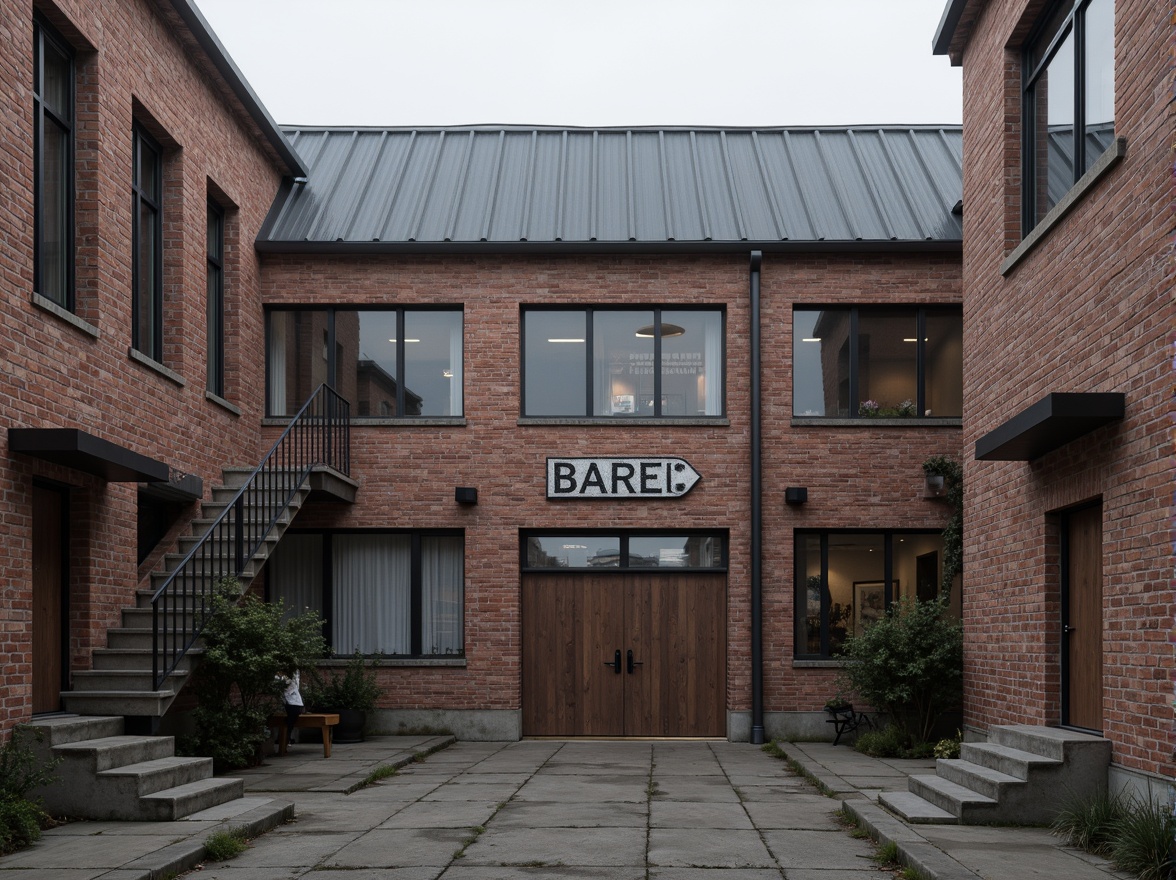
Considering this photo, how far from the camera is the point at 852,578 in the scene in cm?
1702

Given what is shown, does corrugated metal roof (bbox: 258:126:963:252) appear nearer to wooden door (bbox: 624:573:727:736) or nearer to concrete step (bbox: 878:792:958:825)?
wooden door (bbox: 624:573:727:736)

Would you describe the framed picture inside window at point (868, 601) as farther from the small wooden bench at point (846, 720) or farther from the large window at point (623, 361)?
the large window at point (623, 361)

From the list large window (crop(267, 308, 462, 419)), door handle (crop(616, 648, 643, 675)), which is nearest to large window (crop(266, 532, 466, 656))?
large window (crop(267, 308, 462, 419))

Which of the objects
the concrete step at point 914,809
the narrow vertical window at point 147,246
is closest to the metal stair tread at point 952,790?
the concrete step at point 914,809

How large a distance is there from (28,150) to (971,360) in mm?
9159

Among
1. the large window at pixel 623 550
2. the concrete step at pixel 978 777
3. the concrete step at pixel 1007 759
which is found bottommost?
the concrete step at pixel 978 777

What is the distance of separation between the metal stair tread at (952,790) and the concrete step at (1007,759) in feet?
0.99

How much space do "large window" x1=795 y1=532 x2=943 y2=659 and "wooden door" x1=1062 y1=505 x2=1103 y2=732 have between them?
5.95 metres

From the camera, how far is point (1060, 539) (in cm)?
1092

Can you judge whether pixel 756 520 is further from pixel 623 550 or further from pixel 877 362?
pixel 877 362

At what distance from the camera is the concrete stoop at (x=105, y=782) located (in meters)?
9.63

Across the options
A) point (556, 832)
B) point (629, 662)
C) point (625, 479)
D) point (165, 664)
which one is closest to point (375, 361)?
point (625, 479)

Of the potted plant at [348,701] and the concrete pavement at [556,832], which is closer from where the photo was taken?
the concrete pavement at [556,832]

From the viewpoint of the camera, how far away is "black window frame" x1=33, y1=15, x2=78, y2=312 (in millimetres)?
11312
